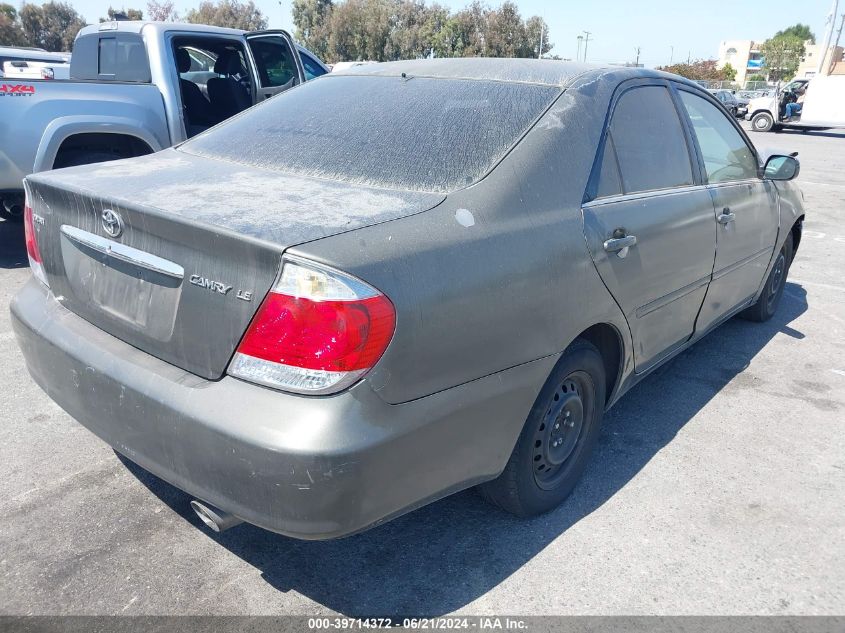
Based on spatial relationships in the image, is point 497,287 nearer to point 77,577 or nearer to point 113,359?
point 113,359

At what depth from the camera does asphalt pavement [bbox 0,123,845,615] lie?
234 cm

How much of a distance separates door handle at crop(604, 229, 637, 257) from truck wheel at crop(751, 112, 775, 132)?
26.4 metres

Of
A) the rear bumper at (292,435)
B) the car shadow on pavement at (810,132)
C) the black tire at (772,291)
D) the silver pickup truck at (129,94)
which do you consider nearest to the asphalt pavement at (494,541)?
the rear bumper at (292,435)

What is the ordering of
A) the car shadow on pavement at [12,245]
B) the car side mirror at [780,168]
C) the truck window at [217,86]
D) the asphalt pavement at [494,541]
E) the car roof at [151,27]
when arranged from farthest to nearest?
the truck window at [217,86] < the car roof at [151,27] < the car shadow on pavement at [12,245] < the car side mirror at [780,168] < the asphalt pavement at [494,541]

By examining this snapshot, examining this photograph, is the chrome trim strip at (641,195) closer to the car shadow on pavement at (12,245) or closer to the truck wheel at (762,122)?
the car shadow on pavement at (12,245)

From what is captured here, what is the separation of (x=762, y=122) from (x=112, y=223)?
28.1 metres

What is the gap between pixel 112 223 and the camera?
223cm

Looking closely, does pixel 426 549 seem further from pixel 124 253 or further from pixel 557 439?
pixel 124 253

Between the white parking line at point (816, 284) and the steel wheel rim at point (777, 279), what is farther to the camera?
the white parking line at point (816, 284)

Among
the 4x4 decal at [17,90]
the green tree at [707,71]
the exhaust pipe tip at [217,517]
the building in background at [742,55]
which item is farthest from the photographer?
A: the building in background at [742,55]

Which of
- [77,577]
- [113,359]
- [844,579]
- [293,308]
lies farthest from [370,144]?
[844,579]

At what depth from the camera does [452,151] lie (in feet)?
8.37

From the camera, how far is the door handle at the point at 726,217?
3.67 m

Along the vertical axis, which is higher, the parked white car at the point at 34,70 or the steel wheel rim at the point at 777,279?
the parked white car at the point at 34,70
